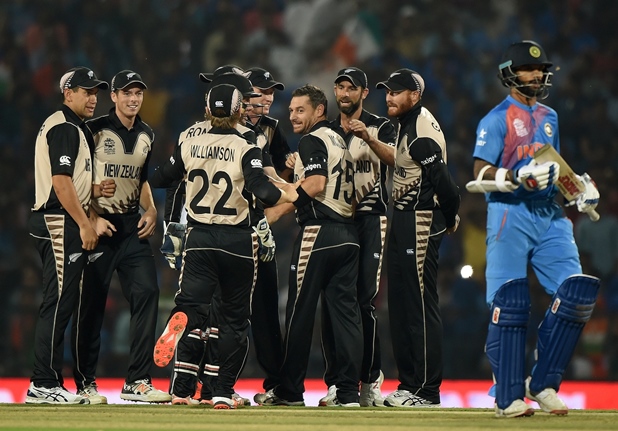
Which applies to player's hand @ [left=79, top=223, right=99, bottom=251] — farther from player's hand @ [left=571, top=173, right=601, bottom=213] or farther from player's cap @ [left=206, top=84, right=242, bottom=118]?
player's hand @ [left=571, top=173, right=601, bottom=213]

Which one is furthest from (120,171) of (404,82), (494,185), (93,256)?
(494,185)

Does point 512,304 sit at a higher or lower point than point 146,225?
lower

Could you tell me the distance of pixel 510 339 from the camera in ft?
17.0

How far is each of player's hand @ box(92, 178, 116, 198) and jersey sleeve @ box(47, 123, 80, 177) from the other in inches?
9.8

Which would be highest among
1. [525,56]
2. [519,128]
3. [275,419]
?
[525,56]

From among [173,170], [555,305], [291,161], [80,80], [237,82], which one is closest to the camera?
[555,305]

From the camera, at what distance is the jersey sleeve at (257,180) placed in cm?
576

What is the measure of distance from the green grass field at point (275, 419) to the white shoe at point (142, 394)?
0.36m

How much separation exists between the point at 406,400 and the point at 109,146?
2.55m

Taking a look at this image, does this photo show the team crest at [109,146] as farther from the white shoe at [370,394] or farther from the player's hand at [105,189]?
the white shoe at [370,394]

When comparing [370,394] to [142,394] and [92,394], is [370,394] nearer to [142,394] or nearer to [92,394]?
[142,394]

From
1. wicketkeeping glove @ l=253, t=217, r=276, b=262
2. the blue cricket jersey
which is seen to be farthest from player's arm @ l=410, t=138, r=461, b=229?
the blue cricket jersey

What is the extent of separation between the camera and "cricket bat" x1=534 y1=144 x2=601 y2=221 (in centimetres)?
514

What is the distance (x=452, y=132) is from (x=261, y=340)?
16.2 ft
